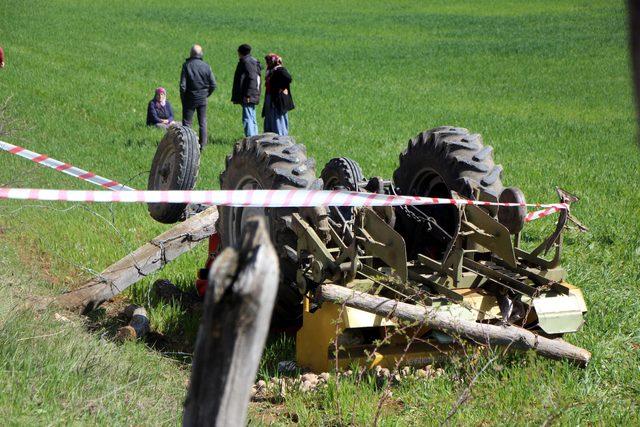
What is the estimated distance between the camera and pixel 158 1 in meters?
50.7

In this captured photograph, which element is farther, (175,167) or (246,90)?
(246,90)

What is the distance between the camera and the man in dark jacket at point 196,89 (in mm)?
17156

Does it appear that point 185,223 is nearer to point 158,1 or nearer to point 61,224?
point 61,224

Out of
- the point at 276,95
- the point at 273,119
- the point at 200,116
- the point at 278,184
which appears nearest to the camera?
the point at 278,184

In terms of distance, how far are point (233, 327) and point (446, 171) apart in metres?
5.05

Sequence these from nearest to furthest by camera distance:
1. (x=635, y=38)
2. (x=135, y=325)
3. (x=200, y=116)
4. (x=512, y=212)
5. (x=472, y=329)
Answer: (x=635, y=38)
(x=472, y=329)
(x=512, y=212)
(x=135, y=325)
(x=200, y=116)

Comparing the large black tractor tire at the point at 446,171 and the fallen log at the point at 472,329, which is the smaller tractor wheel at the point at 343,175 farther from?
the fallen log at the point at 472,329

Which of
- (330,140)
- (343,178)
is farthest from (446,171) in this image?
(330,140)

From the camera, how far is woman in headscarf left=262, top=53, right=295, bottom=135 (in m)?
16.5

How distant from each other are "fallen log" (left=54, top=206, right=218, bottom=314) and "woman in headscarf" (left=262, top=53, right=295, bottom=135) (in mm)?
8363

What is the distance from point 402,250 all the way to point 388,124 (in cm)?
1492

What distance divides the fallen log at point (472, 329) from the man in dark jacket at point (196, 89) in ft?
38.7

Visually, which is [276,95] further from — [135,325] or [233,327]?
[233,327]

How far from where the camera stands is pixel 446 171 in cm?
714
